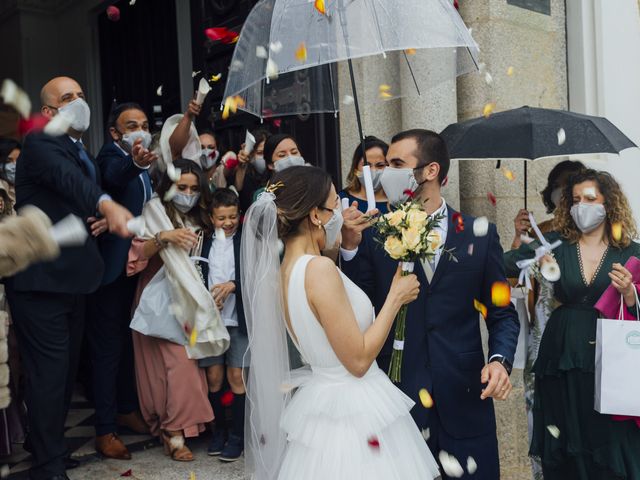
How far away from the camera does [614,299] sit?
12.6 feet

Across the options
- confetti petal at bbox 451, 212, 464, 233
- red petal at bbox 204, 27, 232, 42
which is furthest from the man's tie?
red petal at bbox 204, 27, 232, 42

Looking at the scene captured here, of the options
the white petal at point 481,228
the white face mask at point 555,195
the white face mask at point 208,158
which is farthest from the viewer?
the white face mask at point 208,158

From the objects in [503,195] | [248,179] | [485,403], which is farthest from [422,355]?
[503,195]

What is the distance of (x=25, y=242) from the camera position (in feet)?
6.06

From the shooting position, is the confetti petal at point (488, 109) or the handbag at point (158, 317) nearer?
the handbag at point (158, 317)

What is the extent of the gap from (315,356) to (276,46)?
A: 1.65 metres

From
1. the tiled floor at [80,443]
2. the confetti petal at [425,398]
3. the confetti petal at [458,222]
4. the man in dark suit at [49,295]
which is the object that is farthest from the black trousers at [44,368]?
the confetti petal at [458,222]

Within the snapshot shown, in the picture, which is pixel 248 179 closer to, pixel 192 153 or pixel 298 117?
pixel 192 153

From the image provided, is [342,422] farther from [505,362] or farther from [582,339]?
[582,339]

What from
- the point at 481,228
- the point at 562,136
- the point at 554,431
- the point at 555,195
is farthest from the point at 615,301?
the point at 481,228

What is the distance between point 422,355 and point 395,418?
1.42ft

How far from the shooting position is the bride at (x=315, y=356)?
8.57 ft

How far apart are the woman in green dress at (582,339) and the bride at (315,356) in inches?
63.0

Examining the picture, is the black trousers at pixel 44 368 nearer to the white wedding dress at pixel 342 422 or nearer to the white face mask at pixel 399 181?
the white wedding dress at pixel 342 422
